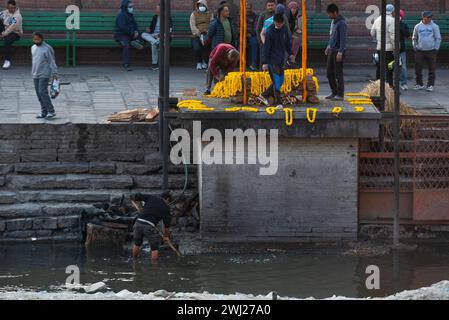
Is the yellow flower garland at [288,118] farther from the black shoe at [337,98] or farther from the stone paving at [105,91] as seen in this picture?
the stone paving at [105,91]

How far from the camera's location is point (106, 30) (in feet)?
90.9

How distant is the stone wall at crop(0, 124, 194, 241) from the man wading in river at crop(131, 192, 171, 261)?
1.39 meters

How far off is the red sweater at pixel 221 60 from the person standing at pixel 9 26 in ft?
23.3

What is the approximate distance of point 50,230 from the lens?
1970 centimetres

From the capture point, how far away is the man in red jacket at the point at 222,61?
20734 millimetres

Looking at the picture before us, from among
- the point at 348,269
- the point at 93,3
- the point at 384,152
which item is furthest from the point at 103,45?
the point at 348,269

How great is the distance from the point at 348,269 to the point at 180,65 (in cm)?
1082

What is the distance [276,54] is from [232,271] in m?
3.64

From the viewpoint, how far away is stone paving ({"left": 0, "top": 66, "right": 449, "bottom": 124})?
22.4m

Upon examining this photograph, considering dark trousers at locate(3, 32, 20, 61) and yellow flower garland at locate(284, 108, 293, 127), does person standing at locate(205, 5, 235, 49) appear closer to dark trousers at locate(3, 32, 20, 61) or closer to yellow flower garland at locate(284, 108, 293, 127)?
dark trousers at locate(3, 32, 20, 61)

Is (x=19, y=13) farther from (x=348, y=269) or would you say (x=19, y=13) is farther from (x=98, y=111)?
(x=348, y=269)

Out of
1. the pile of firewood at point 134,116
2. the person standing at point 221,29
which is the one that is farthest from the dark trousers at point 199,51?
the pile of firewood at point 134,116

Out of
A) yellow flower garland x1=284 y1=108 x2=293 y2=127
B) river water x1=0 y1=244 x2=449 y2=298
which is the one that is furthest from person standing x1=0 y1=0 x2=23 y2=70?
yellow flower garland x1=284 y1=108 x2=293 y2=127

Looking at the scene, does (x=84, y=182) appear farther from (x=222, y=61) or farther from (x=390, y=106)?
(x=390, y=106)
